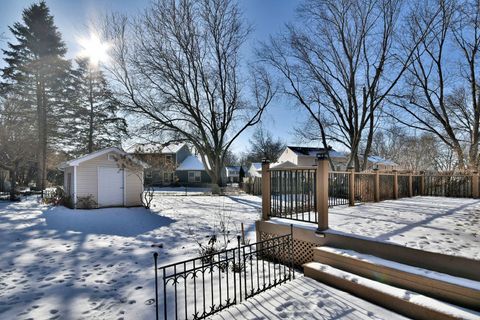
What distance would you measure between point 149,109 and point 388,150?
34.0 metres

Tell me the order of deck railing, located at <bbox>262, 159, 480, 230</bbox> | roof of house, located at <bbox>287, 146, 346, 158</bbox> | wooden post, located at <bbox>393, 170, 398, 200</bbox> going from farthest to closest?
roof of house, located at <bbox>287, 146, 346, 158</bbox> → wooden post, located at <bbox>393, 170, 398, 200</bbox> → deck railing, located at <bbox>262, 159, 480, 230</bbox>

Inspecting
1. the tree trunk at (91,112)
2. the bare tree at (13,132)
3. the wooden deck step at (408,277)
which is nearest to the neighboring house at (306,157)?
the tree trunk at (91,112)

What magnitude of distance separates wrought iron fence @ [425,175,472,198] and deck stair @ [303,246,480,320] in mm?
10543

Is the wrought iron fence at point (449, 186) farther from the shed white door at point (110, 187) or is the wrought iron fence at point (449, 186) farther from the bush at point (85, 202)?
the bush at point (85, 202)

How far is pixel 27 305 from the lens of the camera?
11.7 ft

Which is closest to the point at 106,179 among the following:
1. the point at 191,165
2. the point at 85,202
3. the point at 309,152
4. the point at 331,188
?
the point at 85,202

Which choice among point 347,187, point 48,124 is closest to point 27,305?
point 347,187

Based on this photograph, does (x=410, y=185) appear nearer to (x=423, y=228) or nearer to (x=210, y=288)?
(x=423, y=228)

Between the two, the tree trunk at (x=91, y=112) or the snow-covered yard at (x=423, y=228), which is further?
the tree trunk at (x=91, y=112)

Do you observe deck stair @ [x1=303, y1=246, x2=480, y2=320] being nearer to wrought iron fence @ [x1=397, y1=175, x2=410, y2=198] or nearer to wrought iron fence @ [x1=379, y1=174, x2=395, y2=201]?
wrought iron fence @ [x1=379, y1=174, x2=395, y2=201]

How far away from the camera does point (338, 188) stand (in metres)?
8.52

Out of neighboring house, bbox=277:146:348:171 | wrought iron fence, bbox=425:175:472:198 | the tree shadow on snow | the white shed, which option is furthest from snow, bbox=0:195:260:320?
neighboring house, bbox=277:146:348:171

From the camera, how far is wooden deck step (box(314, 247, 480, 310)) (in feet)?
8.62

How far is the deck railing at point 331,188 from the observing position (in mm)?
4841
